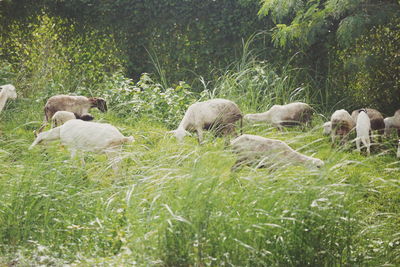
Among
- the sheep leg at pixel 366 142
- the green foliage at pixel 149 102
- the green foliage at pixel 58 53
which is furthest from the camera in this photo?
the green foliage at pixel 58 53

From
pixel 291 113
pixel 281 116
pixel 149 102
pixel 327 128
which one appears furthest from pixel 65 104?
pixel 327 128

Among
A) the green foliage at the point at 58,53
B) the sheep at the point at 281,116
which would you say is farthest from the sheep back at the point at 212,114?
the green foliage at the point at 58,53

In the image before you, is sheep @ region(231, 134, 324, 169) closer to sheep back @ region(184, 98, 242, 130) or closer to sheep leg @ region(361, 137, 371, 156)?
sheep back @ region(184, 98, 242, 130)

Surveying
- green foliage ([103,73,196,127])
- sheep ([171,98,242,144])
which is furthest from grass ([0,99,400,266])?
green foliage ([103,73,196,127])

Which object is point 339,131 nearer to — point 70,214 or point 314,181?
point 314,181

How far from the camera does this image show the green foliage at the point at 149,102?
8664 millimetres

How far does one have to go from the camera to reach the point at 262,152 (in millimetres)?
5594

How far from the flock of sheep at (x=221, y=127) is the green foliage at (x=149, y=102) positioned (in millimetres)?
1029

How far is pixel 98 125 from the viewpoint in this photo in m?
6.05

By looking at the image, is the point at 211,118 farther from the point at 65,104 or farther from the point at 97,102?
the point at 65,104

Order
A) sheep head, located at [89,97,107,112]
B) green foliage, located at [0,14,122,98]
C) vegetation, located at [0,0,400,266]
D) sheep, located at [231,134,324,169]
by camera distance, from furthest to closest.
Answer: green foliage, located at [0,14,122,98] → sheep head, located at [89,97,107,112] → sheep, located at [231,134,324,169] → vegetation, located at [0,0,400,266]

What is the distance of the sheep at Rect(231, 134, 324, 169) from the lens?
5531 mm

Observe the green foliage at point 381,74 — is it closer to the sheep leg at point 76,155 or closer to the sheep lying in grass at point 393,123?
the sheep lying in grass at point 393,123

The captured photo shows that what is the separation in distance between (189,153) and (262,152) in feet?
2.40
